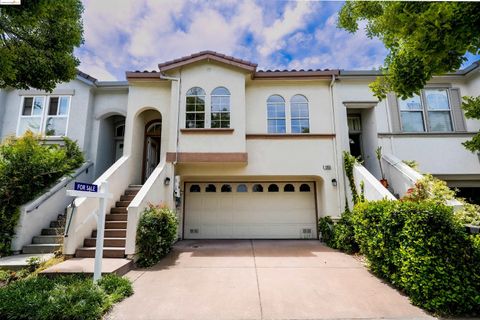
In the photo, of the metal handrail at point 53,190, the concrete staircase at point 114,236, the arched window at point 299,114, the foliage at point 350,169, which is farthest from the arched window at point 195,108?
the foliage at point 350,169

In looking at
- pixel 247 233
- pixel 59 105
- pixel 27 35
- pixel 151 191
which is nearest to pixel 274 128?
pixel 247 233

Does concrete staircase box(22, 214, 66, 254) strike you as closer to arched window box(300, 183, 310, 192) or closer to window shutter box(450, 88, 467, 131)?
arched window box(300, 183, 310, 192)

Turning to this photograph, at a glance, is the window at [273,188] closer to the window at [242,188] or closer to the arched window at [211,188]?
the window at [242,188]

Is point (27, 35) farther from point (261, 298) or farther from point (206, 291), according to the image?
point (261, 298)

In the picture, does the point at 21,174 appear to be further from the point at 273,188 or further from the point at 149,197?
the point at 273,188

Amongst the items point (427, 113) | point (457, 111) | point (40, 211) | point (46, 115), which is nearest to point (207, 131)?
point (40, 211)

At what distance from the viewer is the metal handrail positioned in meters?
7.59

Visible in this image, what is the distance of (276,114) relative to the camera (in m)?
10.4

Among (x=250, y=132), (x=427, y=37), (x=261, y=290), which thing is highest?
(x=250, y=132)

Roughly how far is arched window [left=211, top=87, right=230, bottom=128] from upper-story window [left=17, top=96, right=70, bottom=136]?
6.64 m

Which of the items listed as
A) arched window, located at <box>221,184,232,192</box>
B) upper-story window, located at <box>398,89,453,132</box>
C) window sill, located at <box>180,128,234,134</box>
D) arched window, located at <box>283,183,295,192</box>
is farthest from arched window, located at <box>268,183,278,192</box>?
upper-story window, located at <box>398,89,453,132</box>

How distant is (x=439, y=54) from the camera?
11.8ft

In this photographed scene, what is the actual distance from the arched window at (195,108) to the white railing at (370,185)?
242 inches

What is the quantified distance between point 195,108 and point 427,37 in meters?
7.78
